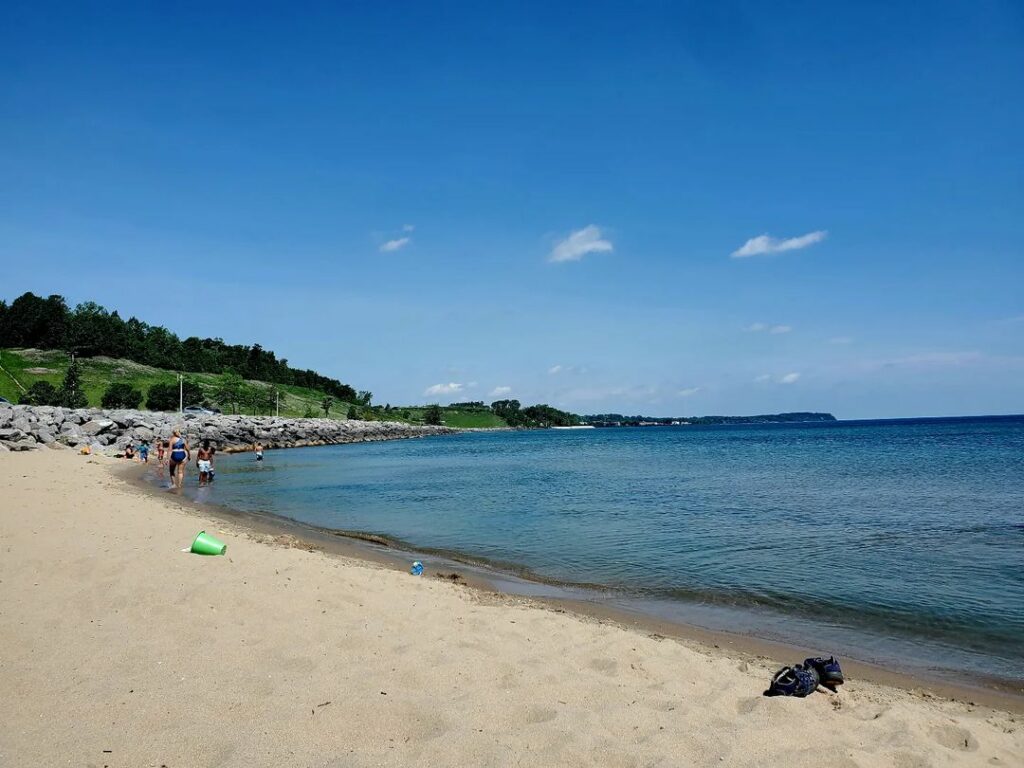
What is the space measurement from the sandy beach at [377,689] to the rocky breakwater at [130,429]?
3138 cm

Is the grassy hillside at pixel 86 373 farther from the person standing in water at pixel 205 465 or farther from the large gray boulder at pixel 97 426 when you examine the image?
the person standing in water at pixel 205 465

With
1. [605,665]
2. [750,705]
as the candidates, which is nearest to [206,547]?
[605,665]

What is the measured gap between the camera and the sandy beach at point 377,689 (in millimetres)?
4684

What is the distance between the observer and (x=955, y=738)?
539cm

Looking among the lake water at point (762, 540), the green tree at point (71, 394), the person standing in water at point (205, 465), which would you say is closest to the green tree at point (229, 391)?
the green tree at point (71, 394)

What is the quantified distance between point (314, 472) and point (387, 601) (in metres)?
31.1

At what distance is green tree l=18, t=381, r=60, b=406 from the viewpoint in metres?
57.7

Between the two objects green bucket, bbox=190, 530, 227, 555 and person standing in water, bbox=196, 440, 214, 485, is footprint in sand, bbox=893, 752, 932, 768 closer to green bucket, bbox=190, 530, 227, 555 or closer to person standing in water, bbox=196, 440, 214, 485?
green bucket, bbox=190, 530, 227, 555

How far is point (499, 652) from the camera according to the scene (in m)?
6.96

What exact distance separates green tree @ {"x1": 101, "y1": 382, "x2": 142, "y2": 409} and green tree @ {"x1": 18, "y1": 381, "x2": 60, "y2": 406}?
229 inches

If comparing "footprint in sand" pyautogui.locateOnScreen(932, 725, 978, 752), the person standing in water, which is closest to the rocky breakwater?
the person standing in water

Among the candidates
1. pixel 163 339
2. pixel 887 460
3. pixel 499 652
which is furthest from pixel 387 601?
pixel 163 339

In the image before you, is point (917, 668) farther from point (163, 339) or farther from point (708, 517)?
point (163, 339)

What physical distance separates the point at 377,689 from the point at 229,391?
8936 centimetres
